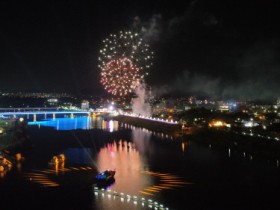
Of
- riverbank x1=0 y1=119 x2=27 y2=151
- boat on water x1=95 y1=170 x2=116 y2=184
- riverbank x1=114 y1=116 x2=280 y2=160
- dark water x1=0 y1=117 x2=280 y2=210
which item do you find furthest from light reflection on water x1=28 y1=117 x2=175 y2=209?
riverbank x1=0 y1=119 x2=27 y2=151

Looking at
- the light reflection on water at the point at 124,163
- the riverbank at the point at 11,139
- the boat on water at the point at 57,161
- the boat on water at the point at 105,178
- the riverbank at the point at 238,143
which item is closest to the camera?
the light reflection on water at the point at 124,163

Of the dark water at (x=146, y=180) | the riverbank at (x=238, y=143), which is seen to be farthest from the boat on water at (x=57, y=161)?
the riverbank at (x=238, y=143)

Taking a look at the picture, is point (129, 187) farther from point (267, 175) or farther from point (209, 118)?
point (209, 118)

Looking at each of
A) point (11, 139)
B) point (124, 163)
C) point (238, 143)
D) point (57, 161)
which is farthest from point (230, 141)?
point (11, 139)

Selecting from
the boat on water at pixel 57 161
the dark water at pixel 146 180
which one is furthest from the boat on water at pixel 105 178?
the boat on water at pixel 57 161

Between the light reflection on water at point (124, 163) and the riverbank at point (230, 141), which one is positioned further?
the riverbank at point (230, 141)

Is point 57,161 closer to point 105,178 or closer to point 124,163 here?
point 124,163

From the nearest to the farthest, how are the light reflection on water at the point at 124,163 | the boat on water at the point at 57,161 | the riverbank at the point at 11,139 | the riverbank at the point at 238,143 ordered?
the light reflection on water at the point at 124,163, the boat on water at the point at 57,161, the riverbank at the point at 238,143, the riverbank at the point at 11,139

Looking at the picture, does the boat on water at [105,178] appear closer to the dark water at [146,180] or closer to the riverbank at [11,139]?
the dark water at [146,180]

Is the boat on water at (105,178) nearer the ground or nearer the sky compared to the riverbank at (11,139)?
nearer the ground

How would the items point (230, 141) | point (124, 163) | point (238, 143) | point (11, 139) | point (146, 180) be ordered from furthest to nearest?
point (11, 139) < point (230, 141) < point (238, 143) < point (124, 163) < point (146, 180)
